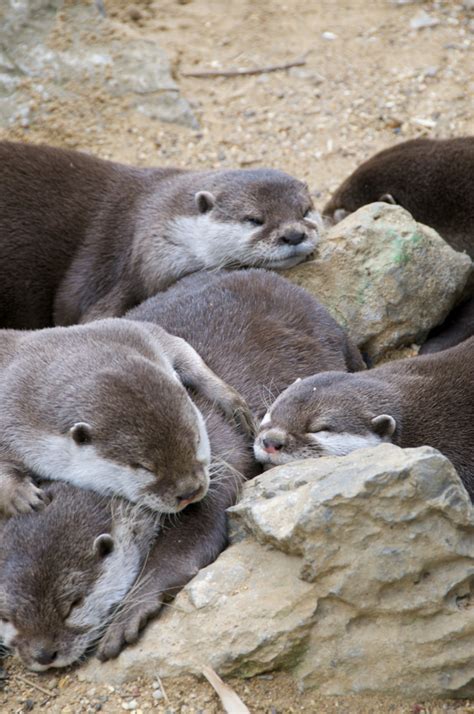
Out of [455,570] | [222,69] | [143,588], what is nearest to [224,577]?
[143,588]

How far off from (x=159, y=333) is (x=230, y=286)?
2.09ft

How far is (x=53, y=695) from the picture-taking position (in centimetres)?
354

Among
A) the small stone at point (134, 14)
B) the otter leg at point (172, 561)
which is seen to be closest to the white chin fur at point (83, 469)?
the otter leg at point (172, 561)

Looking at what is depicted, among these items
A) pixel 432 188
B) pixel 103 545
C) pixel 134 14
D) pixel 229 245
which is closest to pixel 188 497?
pixel 103 545

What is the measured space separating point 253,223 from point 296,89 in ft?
8.99

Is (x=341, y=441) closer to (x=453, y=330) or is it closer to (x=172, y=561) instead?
(x=172, y=561)

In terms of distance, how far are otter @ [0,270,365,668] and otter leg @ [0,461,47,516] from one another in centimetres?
4

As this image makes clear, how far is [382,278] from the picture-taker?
5.39m

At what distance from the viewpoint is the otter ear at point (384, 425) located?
4151mm

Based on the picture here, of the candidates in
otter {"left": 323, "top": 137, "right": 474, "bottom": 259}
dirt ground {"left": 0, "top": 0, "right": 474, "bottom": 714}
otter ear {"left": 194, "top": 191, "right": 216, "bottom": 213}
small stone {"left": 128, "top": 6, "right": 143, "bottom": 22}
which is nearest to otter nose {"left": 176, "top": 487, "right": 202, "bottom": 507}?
otter ear {"left": 194, "top": 191, "right": 216, "bottom": 213}

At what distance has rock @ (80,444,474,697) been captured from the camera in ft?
10.6

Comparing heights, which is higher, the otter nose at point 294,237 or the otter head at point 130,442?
the otter head at point 130,442

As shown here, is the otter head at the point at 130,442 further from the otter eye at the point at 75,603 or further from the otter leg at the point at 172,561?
the otter eye at the point at 75,603

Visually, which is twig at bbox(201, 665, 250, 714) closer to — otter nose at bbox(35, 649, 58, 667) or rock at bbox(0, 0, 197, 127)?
otter nose at bbox(35, 649, 58, 667)
